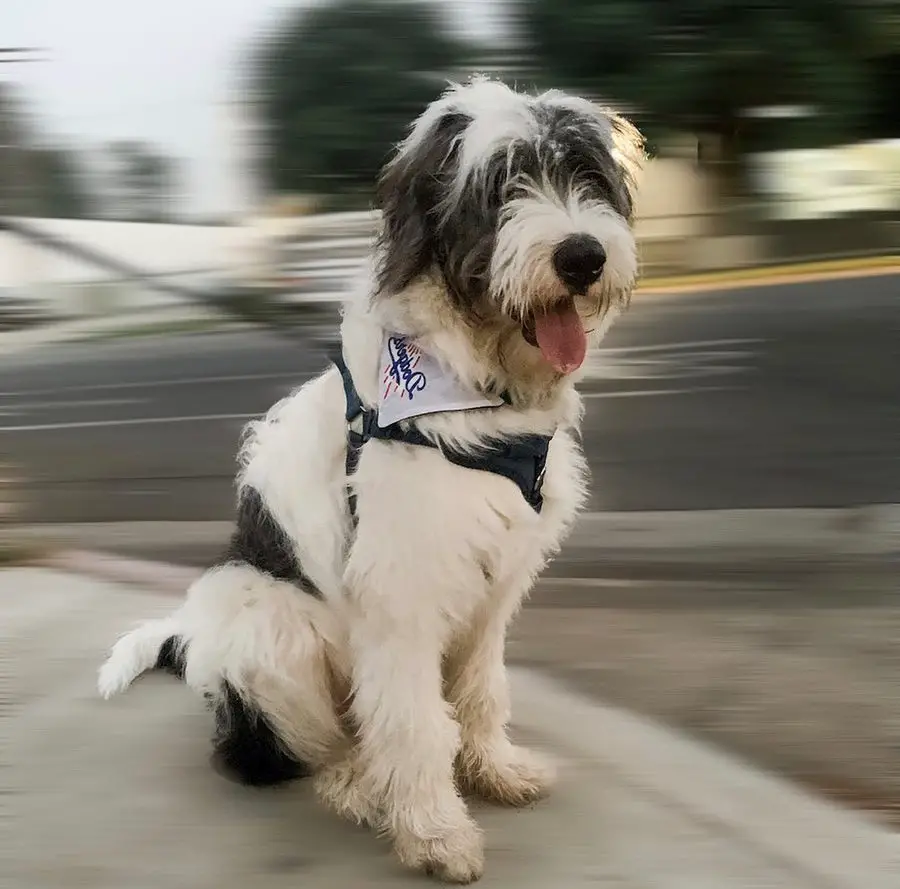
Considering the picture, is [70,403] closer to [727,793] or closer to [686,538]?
[686,538]

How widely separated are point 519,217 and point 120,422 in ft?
19.8

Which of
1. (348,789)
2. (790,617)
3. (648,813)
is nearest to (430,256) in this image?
(348,789)

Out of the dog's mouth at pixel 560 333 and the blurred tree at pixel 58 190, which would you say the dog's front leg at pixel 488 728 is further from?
the blurred tree at pixel 58 190

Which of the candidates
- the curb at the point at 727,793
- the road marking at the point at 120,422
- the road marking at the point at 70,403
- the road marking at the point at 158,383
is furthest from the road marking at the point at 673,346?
the curb at the point at 727,793

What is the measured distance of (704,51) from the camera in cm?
612

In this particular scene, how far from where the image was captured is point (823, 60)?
6051 millimetres

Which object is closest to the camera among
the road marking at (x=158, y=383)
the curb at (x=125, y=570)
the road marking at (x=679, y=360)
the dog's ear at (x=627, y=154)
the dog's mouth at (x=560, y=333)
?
the dog's mouth at (x=560, y=333)

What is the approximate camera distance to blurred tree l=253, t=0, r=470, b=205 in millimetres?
5758

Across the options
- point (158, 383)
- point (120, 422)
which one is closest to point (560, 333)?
point (120, 422)

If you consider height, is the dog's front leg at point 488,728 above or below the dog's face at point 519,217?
below

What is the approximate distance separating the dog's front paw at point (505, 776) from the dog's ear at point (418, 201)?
1.40 meters

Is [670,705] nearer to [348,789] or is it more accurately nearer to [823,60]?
[348,789]

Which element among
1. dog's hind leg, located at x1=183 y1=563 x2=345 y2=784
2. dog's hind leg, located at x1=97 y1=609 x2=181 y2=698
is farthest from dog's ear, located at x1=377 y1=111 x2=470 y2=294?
dog's hind leg, located at x1=97 y1=609 x2=181 y2=698

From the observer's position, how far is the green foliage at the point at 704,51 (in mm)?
5977
